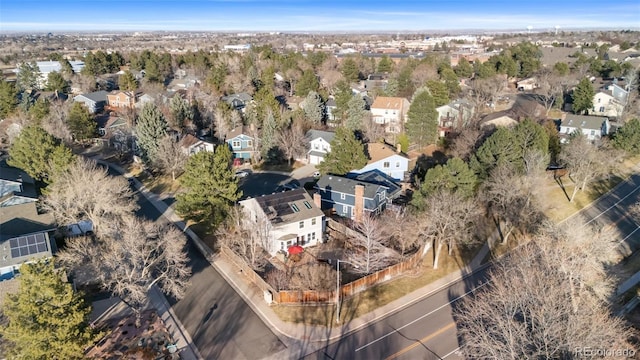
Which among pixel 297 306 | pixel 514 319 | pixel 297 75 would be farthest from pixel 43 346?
pixel 297 75

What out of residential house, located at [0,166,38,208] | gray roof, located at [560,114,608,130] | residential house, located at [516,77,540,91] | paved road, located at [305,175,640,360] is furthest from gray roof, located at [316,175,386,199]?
residential house, located at [516,77,540,91]

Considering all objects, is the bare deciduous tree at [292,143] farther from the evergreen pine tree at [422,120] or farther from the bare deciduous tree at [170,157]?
the evergreen pine tree at [422,120]

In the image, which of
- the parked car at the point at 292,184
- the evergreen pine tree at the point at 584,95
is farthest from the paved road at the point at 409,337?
the evergreen pine tree at the point at 584,95

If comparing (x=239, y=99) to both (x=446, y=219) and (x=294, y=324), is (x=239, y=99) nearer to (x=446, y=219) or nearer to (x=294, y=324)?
(x=446, y=219)

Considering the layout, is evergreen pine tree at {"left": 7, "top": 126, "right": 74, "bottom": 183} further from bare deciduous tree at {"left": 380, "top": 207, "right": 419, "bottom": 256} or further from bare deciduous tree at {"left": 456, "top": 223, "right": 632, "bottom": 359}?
bare deciduous tree at {"left": 456, "top": 223, "right": 632, "bottom": 359}

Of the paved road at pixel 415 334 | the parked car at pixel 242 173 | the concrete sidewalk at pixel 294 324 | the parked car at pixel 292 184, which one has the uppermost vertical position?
the parked car at pixel 242 173

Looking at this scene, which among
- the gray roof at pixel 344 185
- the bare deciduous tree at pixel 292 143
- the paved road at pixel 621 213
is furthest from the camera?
the bare deciduous tree at pixel 292 143
